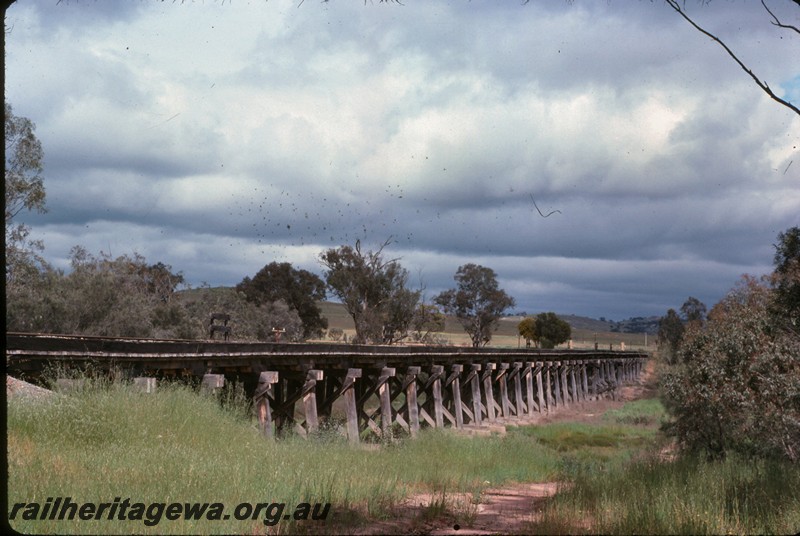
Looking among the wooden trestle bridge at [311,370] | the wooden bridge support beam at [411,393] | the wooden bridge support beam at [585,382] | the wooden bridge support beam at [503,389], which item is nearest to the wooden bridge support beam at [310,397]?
the wooden trestle bridge at [311,370]

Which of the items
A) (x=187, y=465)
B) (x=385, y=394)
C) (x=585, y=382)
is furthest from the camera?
(x=585, y=382)

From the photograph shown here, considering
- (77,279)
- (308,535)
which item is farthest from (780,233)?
(77,279)

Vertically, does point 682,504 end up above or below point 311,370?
below

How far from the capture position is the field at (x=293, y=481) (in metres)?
6.13

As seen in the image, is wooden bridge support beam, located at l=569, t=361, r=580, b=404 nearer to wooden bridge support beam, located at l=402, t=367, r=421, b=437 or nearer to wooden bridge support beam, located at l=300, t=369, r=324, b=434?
wooden bridge support beam, located at l=402, t=367, r=421, b=437

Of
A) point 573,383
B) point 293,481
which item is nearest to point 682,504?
point 293,481

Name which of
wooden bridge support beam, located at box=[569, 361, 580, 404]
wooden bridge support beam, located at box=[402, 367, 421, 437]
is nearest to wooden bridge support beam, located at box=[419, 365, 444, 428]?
wooden bridge support beam, located at box=[402, 367, 421, 437]

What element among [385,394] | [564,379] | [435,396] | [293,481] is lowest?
[564,379]

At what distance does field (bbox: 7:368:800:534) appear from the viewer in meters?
6.13

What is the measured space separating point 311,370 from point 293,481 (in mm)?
7201

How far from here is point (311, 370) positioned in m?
14.6

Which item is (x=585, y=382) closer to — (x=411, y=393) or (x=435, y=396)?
(x=435, y=396)

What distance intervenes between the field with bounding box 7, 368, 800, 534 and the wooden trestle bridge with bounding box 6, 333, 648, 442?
1.88ft

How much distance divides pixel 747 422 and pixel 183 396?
901 cm
